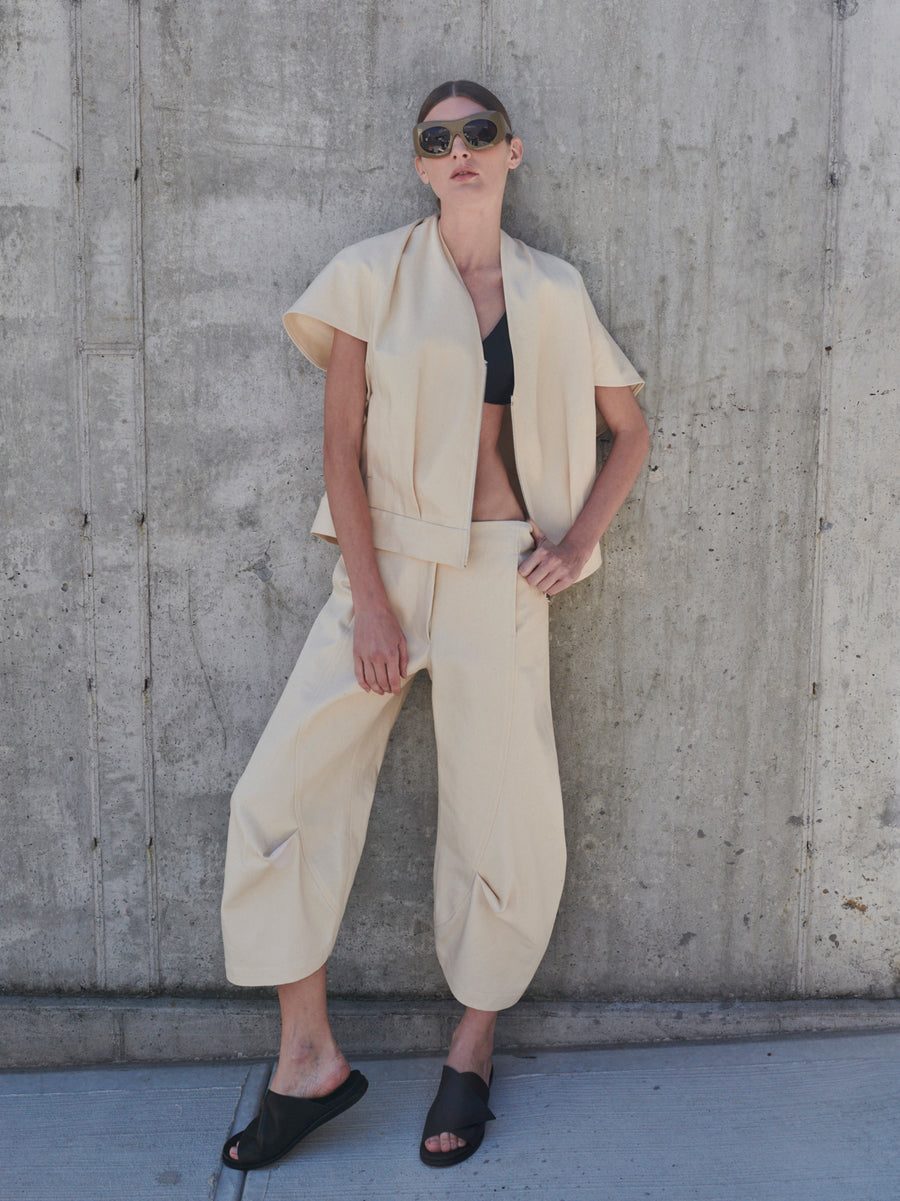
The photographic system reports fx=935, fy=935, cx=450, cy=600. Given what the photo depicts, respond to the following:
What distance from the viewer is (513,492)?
249 centimetres

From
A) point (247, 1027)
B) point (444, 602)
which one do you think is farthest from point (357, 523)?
point (247, 1027)

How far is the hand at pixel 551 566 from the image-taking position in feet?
7.72

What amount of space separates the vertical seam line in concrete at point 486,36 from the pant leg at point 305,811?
4.65 ft

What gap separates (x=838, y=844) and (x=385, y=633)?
5.27 feet

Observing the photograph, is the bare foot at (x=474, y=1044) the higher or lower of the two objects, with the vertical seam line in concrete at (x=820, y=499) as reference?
lower

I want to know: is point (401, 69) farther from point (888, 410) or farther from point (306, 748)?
point (306, 748)

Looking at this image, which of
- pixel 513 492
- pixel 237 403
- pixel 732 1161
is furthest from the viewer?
pixel 237 403

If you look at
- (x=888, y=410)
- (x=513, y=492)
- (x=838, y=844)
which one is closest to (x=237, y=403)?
(x=513, y=492)

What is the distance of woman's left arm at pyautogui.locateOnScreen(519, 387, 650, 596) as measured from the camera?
237cm

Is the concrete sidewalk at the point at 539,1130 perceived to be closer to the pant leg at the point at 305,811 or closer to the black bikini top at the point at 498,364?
the pant leg at the point at 305,811

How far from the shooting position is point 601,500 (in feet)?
8.18

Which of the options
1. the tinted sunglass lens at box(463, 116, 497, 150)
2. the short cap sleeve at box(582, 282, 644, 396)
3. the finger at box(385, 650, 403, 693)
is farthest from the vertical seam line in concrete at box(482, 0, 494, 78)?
the finger at box(385, 650, 403, 693)

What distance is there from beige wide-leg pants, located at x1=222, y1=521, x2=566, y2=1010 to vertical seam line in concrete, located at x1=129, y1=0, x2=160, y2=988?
0.58 metres

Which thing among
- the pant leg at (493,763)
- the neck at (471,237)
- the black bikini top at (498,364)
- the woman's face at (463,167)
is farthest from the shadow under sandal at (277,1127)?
the woman's face at (463,167)
